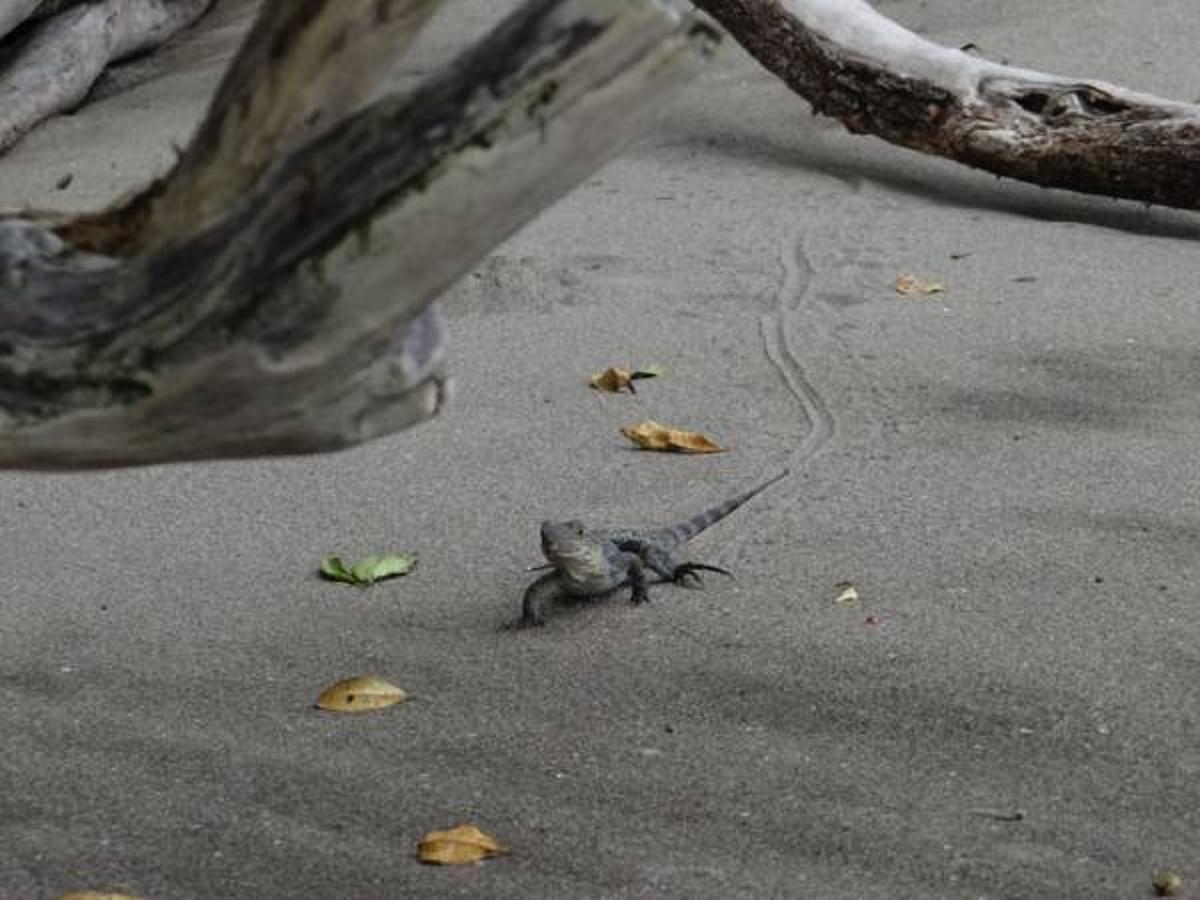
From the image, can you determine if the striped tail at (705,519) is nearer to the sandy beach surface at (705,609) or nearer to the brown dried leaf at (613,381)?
the sandy beach surface at (705,609)

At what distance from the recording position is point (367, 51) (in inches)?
103

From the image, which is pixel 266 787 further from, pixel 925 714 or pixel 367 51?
pixel 367 51

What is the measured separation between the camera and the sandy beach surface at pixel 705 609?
3693mm

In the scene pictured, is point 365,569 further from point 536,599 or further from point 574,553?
point 574,553

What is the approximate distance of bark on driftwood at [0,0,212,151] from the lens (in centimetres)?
907

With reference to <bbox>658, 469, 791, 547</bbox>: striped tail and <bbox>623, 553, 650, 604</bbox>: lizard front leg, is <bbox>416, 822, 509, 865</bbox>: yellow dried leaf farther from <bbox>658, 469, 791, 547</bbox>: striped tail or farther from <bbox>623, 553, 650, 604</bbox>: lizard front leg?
<bbox>658, 469, 791, 547</bbox>: striped tail

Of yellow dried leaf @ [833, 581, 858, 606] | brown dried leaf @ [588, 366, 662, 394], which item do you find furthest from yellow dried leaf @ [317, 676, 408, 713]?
brown dried leaf @ [588, 366, 662, 394]

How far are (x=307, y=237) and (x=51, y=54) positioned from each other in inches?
286

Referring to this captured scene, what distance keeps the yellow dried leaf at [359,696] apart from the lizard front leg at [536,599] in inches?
16.7

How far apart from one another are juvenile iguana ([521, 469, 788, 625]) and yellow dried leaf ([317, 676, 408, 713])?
44cm

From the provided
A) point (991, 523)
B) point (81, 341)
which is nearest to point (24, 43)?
point (991, 523)

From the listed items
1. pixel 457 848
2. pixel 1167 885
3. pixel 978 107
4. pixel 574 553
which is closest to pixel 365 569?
pixel 574 553

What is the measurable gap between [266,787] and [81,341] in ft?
4.77

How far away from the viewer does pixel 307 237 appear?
2523 millimetres
